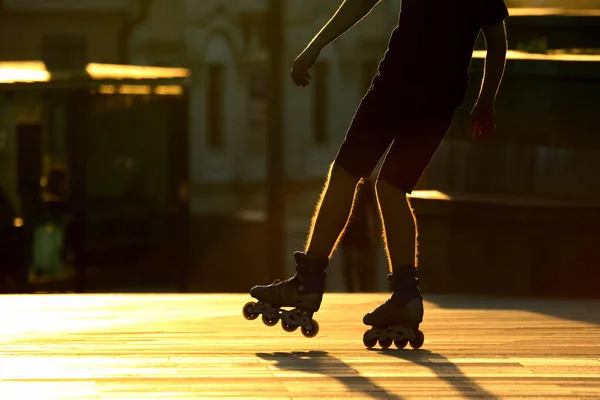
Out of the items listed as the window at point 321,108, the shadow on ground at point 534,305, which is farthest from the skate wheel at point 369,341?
the window at point 321,108

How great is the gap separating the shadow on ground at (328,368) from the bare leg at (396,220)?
437mm

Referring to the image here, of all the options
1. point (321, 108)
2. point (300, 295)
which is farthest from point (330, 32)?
point (321, 108)

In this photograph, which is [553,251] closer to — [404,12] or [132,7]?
[404,12]

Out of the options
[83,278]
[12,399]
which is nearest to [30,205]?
[83,278]

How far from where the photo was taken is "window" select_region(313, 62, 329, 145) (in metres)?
35.2

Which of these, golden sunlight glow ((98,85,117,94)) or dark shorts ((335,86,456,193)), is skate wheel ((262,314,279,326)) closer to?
dark shorts ((335,86,456,193))

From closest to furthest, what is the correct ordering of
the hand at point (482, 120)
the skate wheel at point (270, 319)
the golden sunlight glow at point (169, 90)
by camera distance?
1. the hand at point (482, 120)
2. the skate wheel at point (270, 319)
3. the golden sunlight glow at point (169, 90)

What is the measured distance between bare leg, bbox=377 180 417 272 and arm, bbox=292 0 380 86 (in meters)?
0.43

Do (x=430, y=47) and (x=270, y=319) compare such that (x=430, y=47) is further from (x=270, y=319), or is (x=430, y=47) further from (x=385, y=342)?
(x=270, y=319)

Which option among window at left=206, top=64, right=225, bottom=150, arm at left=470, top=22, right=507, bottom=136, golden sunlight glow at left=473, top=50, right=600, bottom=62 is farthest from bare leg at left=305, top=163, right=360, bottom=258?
window at left=206, top=64, right=225, bottom=150

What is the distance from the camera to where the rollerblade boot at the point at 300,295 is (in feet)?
18.5

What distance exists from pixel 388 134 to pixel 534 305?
83.2 inches

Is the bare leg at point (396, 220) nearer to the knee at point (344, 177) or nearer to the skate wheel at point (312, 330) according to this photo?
the knee at point (344, 177)

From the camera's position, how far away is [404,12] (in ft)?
17.9
